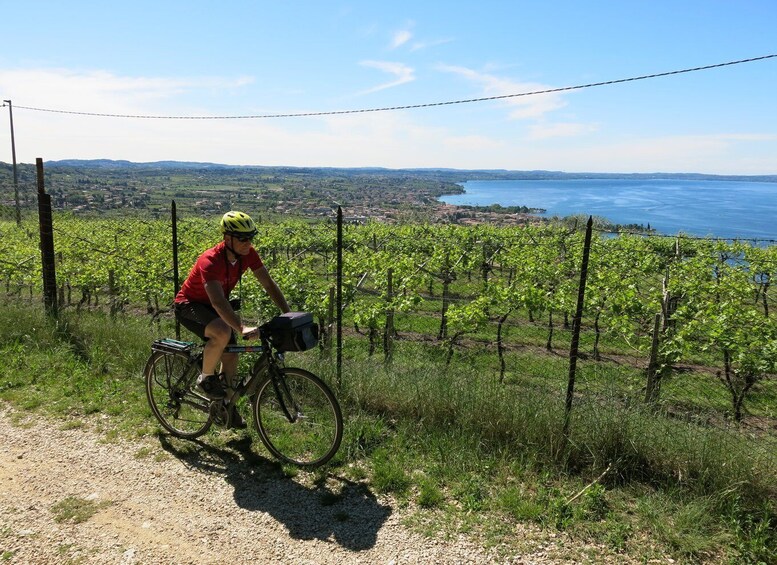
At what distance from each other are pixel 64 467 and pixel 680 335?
28.5ft

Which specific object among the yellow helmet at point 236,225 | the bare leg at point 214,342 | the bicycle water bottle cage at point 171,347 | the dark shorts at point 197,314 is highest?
the yellow helmet at point 236,225

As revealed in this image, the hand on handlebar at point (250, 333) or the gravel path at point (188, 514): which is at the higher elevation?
the hand on handlebar at point (250, 333)

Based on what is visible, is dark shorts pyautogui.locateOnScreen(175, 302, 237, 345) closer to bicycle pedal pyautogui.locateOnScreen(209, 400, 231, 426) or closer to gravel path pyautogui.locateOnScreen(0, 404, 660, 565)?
bicycle pedal pyautogui.locateOnScreen(209, 400, 231, 426)

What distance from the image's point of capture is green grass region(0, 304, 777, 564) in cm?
344

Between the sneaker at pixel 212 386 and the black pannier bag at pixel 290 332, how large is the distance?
0.73 meters

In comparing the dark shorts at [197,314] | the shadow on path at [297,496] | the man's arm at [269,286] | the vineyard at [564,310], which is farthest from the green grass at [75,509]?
the vineyard at [564,310]

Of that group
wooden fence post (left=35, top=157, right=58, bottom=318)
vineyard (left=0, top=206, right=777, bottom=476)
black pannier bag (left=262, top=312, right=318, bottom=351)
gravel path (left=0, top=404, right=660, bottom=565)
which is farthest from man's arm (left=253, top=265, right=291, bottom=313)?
wooden fence post (left=35, top=157, right=58, bottom=318)

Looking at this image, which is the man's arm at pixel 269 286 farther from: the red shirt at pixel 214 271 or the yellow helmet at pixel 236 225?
the yellow helmet at pixel 236 225

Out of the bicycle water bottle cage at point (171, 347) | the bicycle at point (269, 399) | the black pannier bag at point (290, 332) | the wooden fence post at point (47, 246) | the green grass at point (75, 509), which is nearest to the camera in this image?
the green grass at point (75, 509)

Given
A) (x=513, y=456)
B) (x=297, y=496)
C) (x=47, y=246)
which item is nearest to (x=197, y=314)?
(x=297, y=496)

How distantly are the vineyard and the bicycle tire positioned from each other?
1.86 m

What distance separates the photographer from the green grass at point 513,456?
11.3ft

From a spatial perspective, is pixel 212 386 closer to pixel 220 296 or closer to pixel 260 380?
pixel 260 380

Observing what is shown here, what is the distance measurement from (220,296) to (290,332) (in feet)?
1.94
